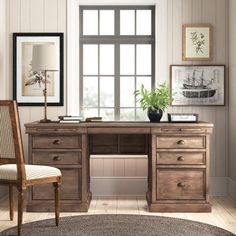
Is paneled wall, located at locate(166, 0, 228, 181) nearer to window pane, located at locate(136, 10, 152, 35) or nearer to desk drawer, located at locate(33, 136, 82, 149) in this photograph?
window pane, located at locate(136, 10, 152, 35)

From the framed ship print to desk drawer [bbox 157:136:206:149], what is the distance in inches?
34.6

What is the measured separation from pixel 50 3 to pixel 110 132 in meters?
1.73

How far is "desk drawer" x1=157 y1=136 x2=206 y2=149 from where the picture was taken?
5.36 metres

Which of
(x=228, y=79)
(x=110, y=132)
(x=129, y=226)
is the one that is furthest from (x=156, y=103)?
(x=129, y=226)

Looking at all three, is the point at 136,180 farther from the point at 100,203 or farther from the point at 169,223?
the point at 169,223

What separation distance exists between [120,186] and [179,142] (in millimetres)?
1174

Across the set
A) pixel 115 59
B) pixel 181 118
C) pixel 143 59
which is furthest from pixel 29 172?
pixel 143 59

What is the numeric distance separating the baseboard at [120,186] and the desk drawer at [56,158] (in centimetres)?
95

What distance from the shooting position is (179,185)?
534 centimetres

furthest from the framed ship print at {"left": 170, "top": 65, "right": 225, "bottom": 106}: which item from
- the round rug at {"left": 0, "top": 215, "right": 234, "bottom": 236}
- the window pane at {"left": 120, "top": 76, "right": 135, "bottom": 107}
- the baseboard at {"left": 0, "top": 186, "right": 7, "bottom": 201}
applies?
the baseboard at {"left": 0, "top": 186, "right": 7, "bottom": 201}

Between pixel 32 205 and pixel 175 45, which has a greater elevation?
pixel 175 45

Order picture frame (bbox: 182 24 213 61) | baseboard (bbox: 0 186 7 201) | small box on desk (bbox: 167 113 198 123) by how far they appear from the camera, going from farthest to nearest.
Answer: picture frame (bbox: 182 24 213 61)
baseboard (bbox: 0 186 7 201)
small box on desk (bbox: 167 113 198 123)

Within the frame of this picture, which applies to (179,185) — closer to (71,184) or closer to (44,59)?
(71,184)

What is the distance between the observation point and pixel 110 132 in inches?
210
